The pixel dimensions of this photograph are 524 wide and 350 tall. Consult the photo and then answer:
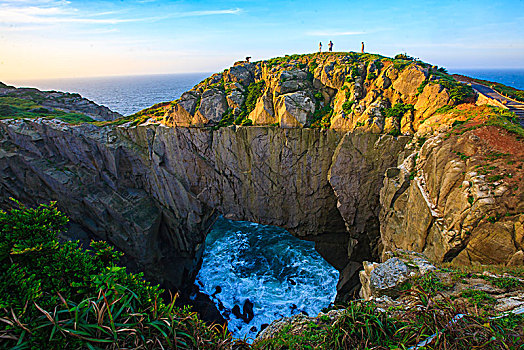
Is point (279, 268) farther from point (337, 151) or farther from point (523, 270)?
point (523, 270)

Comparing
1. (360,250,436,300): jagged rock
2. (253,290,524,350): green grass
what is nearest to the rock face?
(360,250,436,300): jagged rock

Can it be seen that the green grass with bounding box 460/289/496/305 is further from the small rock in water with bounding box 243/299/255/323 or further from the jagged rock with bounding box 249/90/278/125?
the jagged rock with bounding box 249/90/278/125

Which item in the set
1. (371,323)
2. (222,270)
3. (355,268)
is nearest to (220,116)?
(222,270)

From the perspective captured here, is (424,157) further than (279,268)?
No

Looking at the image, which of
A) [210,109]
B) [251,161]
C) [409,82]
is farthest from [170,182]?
[409,82]

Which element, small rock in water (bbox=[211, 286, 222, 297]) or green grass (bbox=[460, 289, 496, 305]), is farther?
small rock in water (bbox=[211, 286, 222, 297])

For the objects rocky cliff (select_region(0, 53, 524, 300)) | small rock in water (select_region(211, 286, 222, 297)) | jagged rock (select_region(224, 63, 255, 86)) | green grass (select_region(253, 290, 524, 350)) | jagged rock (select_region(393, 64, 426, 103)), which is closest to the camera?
green grass (select_region(253, 290, 524, 350))

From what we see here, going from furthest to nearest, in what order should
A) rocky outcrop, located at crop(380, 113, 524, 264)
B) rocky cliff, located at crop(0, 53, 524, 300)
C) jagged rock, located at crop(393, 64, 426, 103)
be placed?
rocky cliff, located at crop(0, 53, 524, 300) < jagged rock, located at crop(393, 64, 426, 103) < rocky outcrop, located at crop(380, 113, 524, 264)
